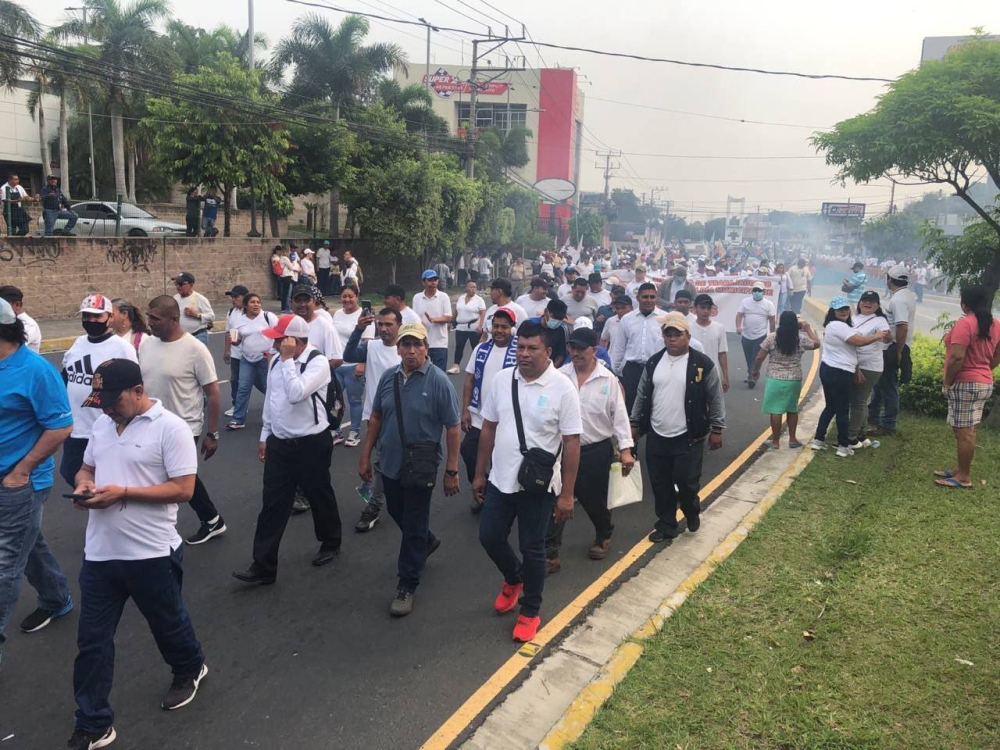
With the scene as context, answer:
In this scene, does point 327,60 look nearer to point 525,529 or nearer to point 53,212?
point 53,212

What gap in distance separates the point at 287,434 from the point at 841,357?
18.4 ft

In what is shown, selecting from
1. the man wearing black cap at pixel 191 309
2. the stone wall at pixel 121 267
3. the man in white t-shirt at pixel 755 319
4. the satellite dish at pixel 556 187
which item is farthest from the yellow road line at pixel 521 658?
the satellite dish at pixel 556 187

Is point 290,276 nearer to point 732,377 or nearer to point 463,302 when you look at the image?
point 463,302

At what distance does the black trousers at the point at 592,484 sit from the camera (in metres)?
5.21

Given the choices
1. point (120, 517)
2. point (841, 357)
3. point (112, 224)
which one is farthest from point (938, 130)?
point (112, 224)

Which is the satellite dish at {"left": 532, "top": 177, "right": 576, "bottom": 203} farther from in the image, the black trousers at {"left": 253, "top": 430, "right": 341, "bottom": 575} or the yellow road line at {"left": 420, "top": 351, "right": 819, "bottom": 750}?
the black trousers at {"left": 253, "top": 430, "right": 341, "bottom": 575}

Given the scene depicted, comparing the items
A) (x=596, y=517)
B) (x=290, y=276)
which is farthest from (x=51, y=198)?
(x=596, y=517)

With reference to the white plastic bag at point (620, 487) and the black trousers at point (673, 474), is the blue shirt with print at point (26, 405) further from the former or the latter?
the black trousers at point (673, 474)

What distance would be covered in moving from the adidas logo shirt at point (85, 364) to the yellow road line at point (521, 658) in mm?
2845

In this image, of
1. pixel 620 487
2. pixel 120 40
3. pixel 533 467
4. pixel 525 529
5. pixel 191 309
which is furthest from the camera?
pixel 120 40

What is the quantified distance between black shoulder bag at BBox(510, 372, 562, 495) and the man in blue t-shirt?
7.46 feet

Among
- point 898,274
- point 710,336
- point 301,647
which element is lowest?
point 301,647

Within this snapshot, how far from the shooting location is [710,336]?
805cm

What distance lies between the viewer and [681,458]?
5.59m
